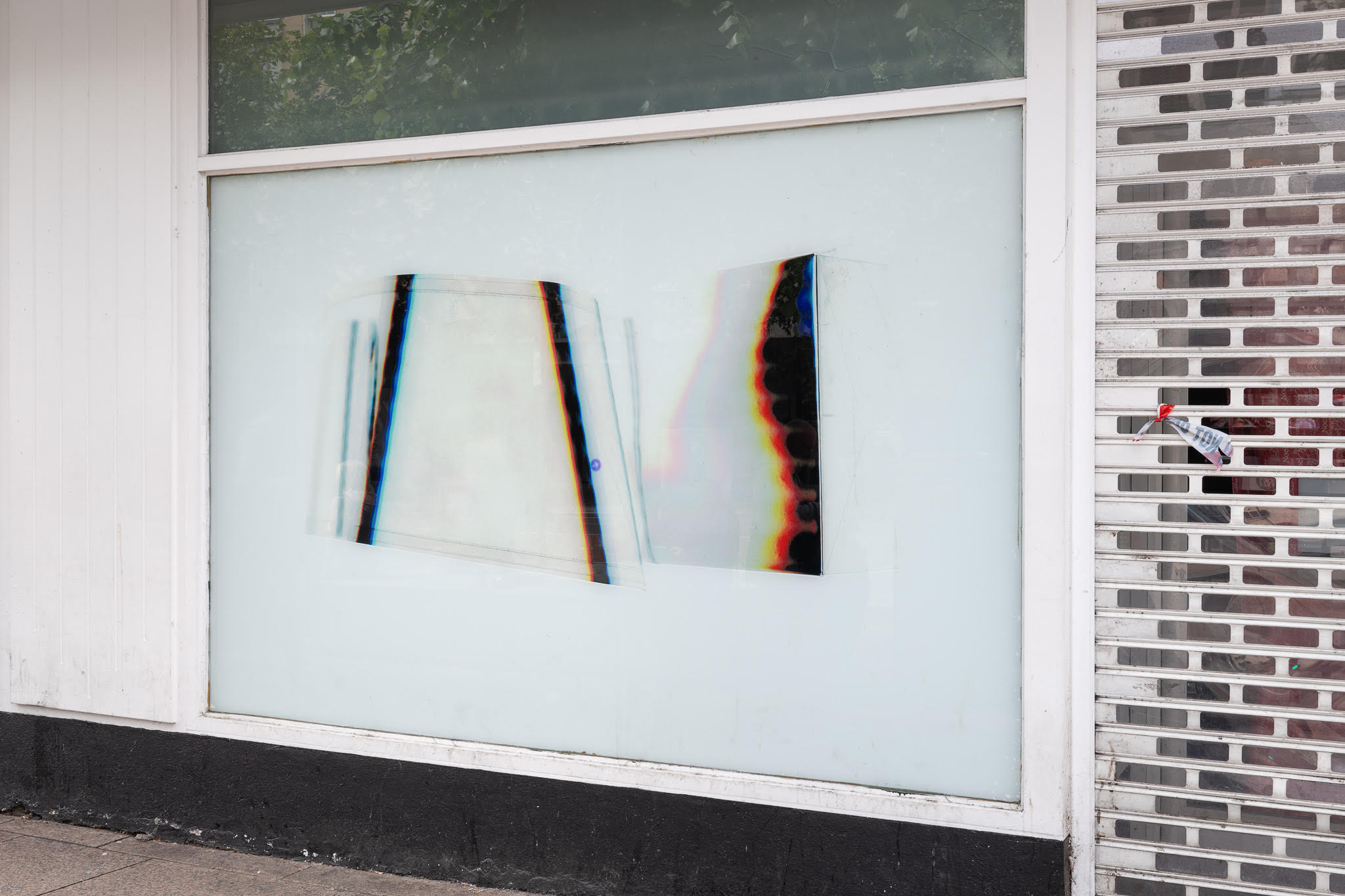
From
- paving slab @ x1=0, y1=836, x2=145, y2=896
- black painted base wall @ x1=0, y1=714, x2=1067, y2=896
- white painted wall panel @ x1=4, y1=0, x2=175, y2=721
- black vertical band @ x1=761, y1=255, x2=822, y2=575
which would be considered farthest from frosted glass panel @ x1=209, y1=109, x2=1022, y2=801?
paving slab @ x1=0, y1=836, x2=145, y2=896

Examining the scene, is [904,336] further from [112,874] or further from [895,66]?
[112,874]

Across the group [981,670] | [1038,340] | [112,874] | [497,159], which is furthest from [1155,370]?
[112,874]

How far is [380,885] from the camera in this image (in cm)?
406

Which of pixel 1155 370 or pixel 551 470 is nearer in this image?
pixel 1155 370

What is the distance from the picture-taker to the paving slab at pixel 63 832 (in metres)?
4.51

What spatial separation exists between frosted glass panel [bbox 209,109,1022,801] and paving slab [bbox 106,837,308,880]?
2.07 feet

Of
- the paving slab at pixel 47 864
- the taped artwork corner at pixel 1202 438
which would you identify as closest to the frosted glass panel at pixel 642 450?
the taped artwork corner at pixel 1202 438

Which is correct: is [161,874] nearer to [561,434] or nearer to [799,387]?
[561,434]

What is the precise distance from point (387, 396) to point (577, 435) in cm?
89

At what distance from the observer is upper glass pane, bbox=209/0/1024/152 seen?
3561 mm

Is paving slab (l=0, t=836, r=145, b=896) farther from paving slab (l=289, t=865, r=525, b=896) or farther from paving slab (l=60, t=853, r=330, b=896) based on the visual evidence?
paving slab (l=289, t=865, r=525, b=896)

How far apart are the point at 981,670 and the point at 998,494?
618 millimetres

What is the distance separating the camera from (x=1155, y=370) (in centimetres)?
328

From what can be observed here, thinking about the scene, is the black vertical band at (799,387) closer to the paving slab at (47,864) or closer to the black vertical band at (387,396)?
the black vertical band at (387,396)
